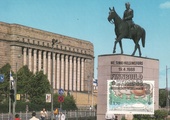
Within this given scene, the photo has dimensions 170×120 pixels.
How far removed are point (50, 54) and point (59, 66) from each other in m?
7.82

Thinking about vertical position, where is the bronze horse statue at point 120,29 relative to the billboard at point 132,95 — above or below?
above

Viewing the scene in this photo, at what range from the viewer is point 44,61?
158500mm

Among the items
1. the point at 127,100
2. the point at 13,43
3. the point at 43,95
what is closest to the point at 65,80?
the point at 13,43

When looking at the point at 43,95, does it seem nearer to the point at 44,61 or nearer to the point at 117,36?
the point at 44,61

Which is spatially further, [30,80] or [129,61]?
[30,80]

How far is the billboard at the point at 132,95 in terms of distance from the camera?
23.6 m

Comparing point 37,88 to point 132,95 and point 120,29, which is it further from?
point 132,95

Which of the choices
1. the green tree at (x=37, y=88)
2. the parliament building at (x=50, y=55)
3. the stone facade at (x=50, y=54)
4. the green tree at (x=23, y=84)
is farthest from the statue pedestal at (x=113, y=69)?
the parliament building at (x=50, y=55)

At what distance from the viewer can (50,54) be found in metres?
162

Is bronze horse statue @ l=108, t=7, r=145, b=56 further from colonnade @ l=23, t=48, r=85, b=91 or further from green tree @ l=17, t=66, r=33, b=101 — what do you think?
colonnade @ l=23, t=48, r=85, b=91

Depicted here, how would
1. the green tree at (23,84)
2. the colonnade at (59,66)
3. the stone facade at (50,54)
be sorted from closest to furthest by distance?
the green tree at (23,84) → the stone facade at (50,54) → the colonnade at (59,66)

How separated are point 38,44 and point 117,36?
118354mm

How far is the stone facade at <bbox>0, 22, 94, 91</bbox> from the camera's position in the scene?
139 m

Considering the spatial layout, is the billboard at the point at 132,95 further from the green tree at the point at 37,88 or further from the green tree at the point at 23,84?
the green tree at the point at 37,88
